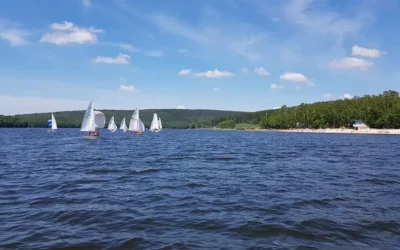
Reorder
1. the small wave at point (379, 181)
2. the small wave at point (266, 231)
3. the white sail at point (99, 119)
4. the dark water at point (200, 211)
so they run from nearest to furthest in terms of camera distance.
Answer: the dark water at point (200, 211)
the small wave at point (266, 231)
the small wave at point (379, 181)
the white sail at point (99, 119)

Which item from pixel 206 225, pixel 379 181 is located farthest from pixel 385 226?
pixel 379 181

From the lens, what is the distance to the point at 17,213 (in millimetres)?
15828

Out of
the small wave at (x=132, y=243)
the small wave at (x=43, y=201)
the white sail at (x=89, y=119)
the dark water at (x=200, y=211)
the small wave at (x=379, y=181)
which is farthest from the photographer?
the white sail at (x=89, y=119)

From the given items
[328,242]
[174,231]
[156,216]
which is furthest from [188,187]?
[328,242]

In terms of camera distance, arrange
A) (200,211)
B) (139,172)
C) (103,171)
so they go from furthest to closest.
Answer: (103,171) < (139,172) < (200,211)

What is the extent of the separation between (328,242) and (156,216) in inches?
274

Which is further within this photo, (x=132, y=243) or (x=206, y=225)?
(x=206, y=225)

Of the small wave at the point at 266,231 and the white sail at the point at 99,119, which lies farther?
the white sail at the point at 99,119

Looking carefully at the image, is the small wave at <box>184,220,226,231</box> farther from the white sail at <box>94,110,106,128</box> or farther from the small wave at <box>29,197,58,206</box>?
the white sail at <box>94,110,106,128</box>

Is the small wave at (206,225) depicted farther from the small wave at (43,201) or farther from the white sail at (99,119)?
the white sail at (99,119)

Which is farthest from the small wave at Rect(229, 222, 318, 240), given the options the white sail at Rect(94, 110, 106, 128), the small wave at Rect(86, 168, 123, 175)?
A: the white sail at Rect(94, 110, 106, 128)

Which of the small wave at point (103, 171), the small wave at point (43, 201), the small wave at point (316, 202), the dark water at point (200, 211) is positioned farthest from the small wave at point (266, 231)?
the small wave at point (103, 171)

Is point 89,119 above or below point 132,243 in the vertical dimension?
above

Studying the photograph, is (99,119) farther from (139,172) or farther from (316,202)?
(316,202)
